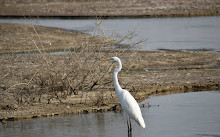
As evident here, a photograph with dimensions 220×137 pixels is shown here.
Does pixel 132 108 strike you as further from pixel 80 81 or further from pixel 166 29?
pixel 166 29

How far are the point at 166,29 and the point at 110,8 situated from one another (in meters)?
11.6

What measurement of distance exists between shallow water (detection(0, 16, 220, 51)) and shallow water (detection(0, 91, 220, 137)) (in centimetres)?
963

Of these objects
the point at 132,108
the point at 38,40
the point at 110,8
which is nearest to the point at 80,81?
the point at 132,108

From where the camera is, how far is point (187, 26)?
31.2 m

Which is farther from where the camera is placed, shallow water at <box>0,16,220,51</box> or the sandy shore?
shallow water at <box>0,16,220,51</box>

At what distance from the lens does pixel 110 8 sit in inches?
1612

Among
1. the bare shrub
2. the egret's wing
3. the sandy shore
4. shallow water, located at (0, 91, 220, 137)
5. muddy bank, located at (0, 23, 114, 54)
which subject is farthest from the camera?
muddy bank, located at (0, 23, 114, 54)

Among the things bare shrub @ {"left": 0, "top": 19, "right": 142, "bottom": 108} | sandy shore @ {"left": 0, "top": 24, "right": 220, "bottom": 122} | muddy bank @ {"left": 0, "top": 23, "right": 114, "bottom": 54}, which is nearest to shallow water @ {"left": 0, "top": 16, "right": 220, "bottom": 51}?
muddy bank @ {"left": 0, "top": 23, "right": 114, "bottom": 54}

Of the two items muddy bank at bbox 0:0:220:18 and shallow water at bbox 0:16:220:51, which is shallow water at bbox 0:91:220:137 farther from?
muddy bank at bbox 0:0:220:18

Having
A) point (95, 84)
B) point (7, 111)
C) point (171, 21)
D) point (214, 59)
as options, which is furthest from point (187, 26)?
point (7, 111)

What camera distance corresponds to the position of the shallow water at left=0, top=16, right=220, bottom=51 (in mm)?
23233

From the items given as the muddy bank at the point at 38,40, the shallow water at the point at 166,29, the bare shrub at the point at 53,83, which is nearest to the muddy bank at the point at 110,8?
the shallow water at the point at 166,29

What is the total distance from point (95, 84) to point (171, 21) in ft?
72.9

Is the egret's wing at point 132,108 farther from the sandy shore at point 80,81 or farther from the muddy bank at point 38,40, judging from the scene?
the muddy bank at point 38,40
